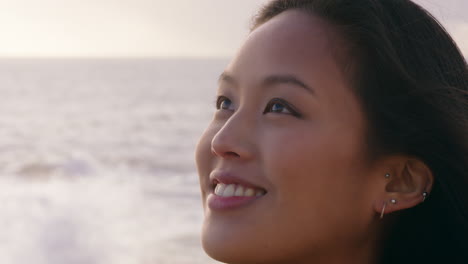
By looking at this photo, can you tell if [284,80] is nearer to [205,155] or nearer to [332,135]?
[332,135]

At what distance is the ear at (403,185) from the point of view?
2098 millimetres

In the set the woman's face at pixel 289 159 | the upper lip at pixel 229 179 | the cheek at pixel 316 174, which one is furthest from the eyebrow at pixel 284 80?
the upper lip at pixel 229 179

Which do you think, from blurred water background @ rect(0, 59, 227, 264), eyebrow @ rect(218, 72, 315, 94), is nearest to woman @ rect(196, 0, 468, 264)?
eyebrow @ rect(218, 72, 315, 94)

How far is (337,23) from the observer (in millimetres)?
2105

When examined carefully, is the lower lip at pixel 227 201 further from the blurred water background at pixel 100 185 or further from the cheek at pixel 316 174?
the blurred water background at pixel 100 185

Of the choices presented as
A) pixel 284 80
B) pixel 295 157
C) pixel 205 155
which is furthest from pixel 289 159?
pixel 205 155

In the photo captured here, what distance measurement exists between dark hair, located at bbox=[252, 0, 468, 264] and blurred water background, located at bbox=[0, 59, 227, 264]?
540 centimetres

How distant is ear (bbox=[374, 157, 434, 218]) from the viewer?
6.88ft

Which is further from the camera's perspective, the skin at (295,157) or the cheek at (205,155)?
the cheek at (205,155)

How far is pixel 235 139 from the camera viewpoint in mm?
2008

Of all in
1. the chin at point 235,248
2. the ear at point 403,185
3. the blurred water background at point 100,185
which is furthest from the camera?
the blurred water background at point 100,185

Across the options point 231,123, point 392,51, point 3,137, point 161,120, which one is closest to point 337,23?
point 392,51

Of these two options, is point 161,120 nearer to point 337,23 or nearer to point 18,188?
point 18,188

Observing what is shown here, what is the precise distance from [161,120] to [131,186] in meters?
12.5
